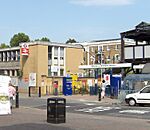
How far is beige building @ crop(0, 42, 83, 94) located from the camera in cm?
5441

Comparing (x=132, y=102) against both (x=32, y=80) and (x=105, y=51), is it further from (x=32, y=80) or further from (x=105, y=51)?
(x=105, y=51)

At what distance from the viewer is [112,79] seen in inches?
1614

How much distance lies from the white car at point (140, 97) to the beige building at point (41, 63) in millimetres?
23931

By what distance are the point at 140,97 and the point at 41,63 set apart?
30.3m

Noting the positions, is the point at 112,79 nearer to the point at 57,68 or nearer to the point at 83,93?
the point at 83,93

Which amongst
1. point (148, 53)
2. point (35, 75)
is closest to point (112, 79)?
point (148, 53)

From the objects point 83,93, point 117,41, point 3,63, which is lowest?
point 83,93

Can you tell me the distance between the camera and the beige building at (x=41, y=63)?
5441 cm

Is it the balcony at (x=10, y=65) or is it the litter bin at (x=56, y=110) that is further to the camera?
the balcony at (x=10, y=65)

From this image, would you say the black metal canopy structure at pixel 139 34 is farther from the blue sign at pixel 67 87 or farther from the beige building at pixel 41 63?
the beige building at pixel 41 63

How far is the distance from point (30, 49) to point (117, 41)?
45.4m

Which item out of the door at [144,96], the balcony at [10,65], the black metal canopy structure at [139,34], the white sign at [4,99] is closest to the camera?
the white sign at [4,99]

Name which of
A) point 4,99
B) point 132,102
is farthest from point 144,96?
point 4,99

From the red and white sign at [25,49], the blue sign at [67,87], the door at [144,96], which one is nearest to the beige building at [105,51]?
the red and white sign at [25,49]
